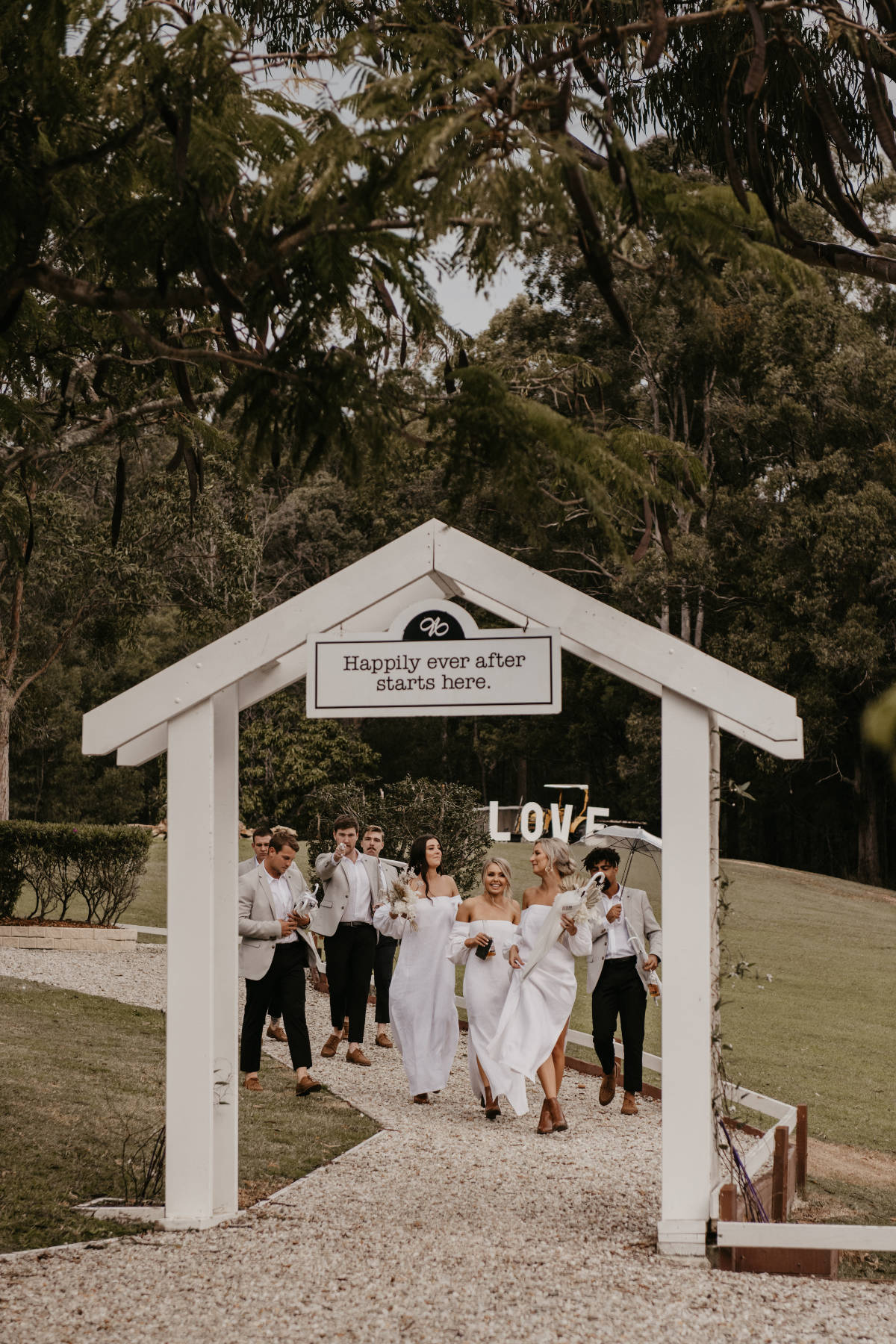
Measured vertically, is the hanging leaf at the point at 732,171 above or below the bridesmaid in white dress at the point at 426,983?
above

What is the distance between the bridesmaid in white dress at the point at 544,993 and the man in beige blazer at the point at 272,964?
4.58 ft

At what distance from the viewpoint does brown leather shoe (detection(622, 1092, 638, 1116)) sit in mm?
10242

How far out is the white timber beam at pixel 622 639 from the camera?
21.3 feet

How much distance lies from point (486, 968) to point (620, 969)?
3.23 feet

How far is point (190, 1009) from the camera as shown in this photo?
688 cm

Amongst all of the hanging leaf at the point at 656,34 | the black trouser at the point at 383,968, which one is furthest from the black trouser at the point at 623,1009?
the hanging leaf at the point at 656,34

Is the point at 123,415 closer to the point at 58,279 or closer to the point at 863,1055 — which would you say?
the point at 58,279

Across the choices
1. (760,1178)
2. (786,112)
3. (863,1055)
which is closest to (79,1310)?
(760,1178)

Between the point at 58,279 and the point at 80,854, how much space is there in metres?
17.3

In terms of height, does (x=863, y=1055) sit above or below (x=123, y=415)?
below

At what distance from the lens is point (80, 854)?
2128cm

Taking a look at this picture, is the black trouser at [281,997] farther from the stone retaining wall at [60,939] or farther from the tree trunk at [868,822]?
the tree trunk at [868,822]

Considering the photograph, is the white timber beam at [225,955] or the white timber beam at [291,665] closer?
the white timber beam at [225,955]

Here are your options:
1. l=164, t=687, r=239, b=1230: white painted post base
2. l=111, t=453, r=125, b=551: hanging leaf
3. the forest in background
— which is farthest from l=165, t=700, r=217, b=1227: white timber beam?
the forest in background
